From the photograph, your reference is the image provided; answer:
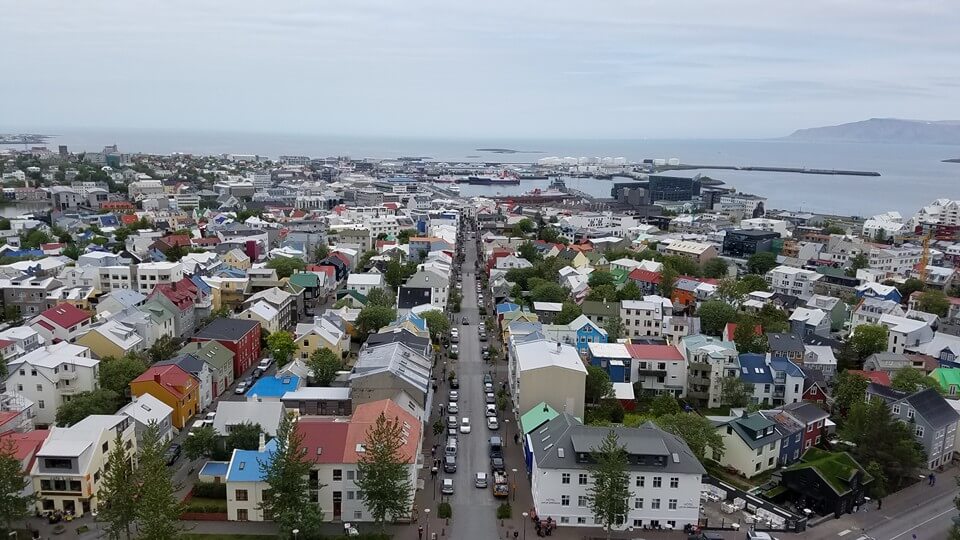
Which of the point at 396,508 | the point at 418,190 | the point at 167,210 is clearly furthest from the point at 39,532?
the point at 418,190

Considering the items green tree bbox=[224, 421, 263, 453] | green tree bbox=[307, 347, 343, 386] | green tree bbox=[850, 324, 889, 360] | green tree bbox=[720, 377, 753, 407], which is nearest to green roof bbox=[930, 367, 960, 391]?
green tree bbox=[850, 324, 889, 360]

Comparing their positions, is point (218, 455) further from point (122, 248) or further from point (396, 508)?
point (122, 248)

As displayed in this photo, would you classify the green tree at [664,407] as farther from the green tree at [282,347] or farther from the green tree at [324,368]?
the green tree at [282,347]

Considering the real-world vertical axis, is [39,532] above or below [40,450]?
below

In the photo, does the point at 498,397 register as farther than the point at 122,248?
No

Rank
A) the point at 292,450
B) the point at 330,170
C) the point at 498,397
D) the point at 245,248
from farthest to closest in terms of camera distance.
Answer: the point at 330,170 < the point at 245,248 < the point at 498,397 < the point at 292,450

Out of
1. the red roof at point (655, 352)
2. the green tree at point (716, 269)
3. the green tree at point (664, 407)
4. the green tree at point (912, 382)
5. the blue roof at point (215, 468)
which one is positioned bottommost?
the blue roof at point (215, 468)

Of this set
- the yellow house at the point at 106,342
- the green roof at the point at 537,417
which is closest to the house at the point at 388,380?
the green roof at the point at 537,417
